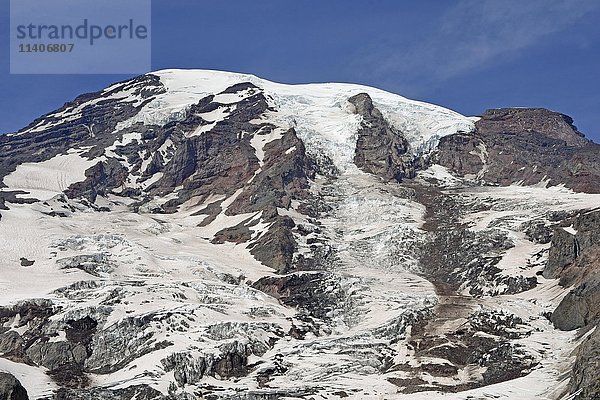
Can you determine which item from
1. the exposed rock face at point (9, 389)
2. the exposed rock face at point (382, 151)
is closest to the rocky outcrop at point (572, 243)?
the exposed rock face at point (382, 151)

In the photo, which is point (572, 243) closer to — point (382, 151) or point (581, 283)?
point (581, 283)

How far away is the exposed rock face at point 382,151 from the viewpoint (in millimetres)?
178125

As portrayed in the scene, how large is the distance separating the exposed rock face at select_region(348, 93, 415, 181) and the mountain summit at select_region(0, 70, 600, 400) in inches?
27.2

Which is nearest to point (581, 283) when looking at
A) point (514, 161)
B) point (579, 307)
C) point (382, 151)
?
point (579, 307)

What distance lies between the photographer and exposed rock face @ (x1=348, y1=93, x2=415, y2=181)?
178 meters

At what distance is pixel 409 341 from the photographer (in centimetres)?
9381

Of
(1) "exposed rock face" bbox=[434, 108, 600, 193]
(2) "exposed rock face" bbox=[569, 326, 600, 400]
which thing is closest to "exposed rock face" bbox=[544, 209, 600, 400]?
(2) "exposed rock face" bbox=[569, 326, 600, 400]

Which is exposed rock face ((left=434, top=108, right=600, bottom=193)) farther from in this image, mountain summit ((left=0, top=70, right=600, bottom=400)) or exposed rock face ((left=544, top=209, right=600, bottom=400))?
exposed rock face ((left=544, top=209, right=600, bottom=400))

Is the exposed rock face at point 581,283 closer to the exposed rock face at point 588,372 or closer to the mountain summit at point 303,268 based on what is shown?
the exposed rock face at point 588,372

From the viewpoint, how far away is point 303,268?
124250 mm

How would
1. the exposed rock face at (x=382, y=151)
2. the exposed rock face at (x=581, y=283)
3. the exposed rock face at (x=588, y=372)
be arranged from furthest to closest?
the exposed rock face at (x=382, y=151)
the exposed rock face at (x=581, y=283)
the exposed rock face at (x=588, y=372)

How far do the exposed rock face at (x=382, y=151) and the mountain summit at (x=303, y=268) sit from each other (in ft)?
2.27

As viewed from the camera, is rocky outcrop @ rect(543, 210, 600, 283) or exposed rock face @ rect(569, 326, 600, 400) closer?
exposed rock face @ rect(569, 326, 600, 400)

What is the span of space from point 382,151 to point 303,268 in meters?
64.6
